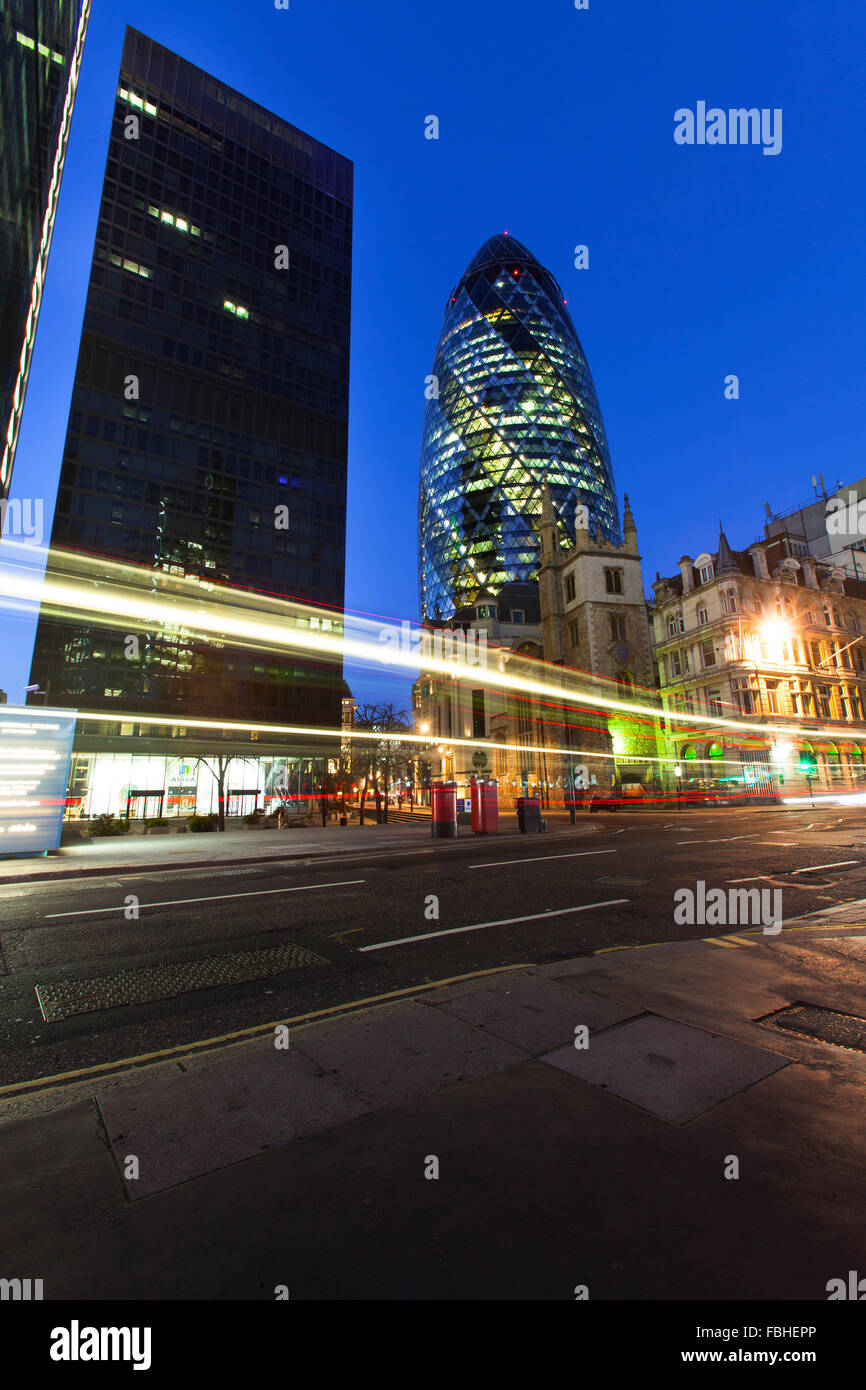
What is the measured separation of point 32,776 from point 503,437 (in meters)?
107

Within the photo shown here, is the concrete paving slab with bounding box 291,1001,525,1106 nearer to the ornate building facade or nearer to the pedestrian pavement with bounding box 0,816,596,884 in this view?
the pedestrian pavement with bounding box 0,816,596,884

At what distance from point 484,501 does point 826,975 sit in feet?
357

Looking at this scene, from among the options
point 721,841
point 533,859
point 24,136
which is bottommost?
point 533,859

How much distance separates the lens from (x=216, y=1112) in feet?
9.53

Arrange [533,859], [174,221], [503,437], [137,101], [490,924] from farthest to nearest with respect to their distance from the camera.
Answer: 1. [503,437]
2. [137,101]
3. [174,221]
4. [533,859]
5. [490,924]

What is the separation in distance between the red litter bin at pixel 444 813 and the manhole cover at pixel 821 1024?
658 inches

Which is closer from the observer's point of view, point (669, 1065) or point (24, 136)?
point (669, 1065)

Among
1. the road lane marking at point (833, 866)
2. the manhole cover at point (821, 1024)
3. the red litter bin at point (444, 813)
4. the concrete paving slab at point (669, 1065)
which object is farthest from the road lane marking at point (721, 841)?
the concrete paving slab at point (669, 1065)

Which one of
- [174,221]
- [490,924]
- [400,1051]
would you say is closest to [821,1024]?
[400,1051]

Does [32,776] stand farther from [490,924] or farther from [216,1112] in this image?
[216,1112]

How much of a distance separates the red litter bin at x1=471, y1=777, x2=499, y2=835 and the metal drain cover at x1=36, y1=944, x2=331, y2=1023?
1675cm

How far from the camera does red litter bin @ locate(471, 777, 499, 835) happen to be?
22.4m

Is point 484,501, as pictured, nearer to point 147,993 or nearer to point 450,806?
point 450,806

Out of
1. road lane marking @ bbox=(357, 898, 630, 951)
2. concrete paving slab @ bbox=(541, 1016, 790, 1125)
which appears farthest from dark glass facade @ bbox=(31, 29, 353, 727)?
concrete paving slab @ bbox=(541, 1016, 790, 1125)
